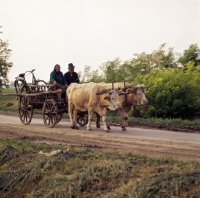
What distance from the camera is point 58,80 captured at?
17.1 meters

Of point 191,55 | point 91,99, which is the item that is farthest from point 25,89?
point 191,55

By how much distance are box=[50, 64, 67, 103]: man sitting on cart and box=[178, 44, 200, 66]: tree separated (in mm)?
16818

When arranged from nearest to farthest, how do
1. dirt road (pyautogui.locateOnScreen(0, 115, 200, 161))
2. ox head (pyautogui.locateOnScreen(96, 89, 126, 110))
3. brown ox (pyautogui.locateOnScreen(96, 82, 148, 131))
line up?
dirt road (pyautogui.locateOnScreen(0, 115, 200, 161))
ox head (pyautogui.locateOnScreen(96, 89, 126, 110))
brown ox (pyautogui.locateOnScreen(96, 82, 148, 131))

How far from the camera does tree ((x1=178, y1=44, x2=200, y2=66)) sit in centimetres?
3181

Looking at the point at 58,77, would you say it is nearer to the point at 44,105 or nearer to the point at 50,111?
the point at 44,105

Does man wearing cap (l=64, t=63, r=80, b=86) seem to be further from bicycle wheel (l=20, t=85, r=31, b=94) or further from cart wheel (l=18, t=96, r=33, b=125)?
cart wheel (l=18, t=96, r=33, b=125)

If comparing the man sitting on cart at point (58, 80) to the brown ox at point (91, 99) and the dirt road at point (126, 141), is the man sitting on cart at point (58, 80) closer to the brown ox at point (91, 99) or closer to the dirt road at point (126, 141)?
the brown ox at point (91, 99)

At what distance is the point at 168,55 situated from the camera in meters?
32.2

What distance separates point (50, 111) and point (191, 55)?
18515 mm

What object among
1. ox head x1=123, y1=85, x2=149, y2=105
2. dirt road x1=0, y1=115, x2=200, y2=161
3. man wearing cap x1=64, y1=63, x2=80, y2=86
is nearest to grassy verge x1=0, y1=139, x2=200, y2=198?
dirt road x1=0, y1=115, x2=200, y2=161

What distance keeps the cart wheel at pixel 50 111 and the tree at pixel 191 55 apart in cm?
1778

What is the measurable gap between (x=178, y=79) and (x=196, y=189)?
16869 millimetres

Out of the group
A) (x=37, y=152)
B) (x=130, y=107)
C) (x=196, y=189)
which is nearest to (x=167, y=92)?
(x=130, y=107)

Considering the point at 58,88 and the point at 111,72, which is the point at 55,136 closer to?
the point at 58,88
